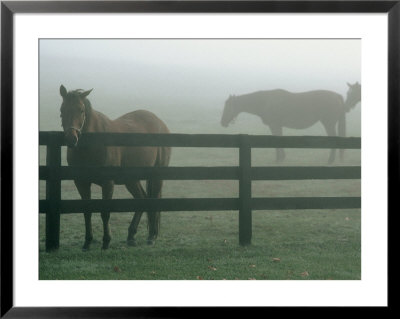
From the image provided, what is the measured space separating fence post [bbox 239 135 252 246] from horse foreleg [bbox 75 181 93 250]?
37.2 inches

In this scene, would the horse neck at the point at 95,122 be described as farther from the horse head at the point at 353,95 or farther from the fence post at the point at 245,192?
the horse head at the point at 353,95

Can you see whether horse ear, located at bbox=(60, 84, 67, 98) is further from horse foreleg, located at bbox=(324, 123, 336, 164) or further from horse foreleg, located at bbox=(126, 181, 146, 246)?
horse foreleg, located at bbox=(324, 123, 336, 164)

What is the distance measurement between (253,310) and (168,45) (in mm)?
1565

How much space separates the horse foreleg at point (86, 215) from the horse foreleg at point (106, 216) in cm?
9

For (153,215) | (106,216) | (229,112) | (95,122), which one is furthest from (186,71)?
(106,216)

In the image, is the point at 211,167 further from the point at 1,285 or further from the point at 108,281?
the point at 1,285

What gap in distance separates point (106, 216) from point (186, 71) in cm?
102

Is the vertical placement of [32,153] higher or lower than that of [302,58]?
lower

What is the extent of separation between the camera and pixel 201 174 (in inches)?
132

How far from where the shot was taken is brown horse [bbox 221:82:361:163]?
3.01 metres

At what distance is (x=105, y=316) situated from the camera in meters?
2.68

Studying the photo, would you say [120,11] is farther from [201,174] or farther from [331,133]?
[331,133]

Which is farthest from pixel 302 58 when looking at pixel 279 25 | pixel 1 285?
pixel 1 285

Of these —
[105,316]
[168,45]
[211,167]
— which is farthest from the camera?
[211,167]
